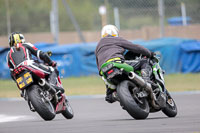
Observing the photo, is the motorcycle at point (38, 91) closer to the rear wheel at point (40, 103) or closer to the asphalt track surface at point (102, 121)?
→ the rear wheel at point (40, 103)

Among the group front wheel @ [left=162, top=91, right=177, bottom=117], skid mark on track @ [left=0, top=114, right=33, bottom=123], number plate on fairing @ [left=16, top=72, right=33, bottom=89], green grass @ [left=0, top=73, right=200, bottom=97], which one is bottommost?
green grass @ [left=0, top=73, right=200, bottom=97]

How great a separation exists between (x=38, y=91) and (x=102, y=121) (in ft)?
3.95

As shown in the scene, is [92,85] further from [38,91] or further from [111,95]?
[111,95]

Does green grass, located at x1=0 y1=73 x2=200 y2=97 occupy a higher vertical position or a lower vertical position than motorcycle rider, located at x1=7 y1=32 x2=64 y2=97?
lower

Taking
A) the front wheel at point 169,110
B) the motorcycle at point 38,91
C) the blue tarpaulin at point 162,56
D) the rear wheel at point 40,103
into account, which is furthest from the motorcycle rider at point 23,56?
the blue tarpaulin at point 162,56

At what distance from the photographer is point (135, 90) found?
8750mm

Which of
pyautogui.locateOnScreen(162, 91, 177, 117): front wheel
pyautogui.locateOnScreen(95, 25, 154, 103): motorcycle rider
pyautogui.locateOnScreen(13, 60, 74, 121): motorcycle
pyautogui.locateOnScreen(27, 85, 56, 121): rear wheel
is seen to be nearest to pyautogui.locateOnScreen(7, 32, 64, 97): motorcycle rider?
pyautogui.locateOnScreen(13, 60, 74, 121): motorcycle

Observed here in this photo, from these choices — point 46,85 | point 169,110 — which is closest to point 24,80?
point 46,85

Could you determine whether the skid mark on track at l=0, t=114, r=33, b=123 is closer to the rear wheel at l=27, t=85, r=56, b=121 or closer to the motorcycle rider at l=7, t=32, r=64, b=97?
the motorcycle rider at l=7, t=32, r=64, b=97

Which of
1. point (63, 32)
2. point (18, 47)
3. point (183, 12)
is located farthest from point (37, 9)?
point (18, 47)

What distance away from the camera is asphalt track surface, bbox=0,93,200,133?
759 centimetres

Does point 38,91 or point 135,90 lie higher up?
point 135,90

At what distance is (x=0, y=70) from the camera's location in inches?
968

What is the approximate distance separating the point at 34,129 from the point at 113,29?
7.66 ft
